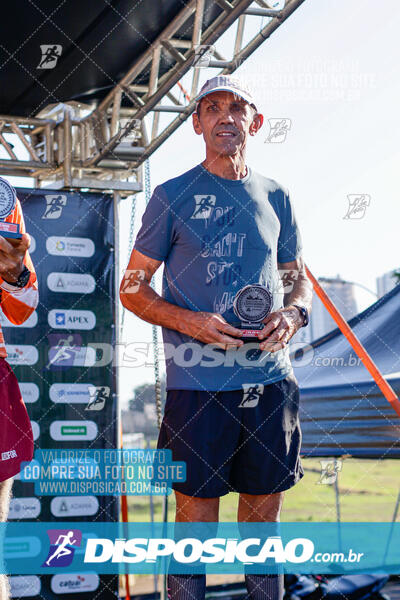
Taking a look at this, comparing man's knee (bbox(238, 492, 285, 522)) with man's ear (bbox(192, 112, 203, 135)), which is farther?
man's ear (bbox(192, 112, 203, 135))

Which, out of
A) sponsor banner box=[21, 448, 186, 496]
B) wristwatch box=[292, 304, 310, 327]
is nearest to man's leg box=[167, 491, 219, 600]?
wristwatch box=[292, 304, 310, 327]

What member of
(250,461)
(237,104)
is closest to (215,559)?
(250,461)

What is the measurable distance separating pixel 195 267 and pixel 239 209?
0.23 meters

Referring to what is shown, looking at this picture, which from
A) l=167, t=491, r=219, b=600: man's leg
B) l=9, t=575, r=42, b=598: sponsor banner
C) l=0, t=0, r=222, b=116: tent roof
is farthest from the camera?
l=9, t=575, r=42, b=598: sponsor banner

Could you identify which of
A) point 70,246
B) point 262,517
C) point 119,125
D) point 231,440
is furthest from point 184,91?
point 262,517

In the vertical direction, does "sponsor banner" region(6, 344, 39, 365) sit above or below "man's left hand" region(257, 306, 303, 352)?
below

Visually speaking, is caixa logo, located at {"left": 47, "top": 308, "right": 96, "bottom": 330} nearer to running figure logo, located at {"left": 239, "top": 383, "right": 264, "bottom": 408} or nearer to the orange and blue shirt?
the orange and blue shirt

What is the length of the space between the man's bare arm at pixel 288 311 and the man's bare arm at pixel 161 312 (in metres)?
0.10

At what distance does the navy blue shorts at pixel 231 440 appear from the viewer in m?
1.92

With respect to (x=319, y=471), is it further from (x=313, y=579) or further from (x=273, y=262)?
(x=273, y=262)

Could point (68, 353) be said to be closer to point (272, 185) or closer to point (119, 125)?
point (119, 125)

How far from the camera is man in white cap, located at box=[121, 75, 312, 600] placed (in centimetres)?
194

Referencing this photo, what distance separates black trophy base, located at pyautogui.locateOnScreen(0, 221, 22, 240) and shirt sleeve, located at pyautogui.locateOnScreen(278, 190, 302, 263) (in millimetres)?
876

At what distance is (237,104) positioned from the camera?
2172 millimetres
